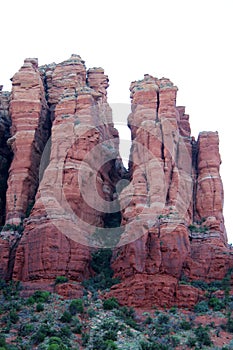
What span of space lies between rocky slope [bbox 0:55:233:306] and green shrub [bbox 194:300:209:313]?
2.14 feet

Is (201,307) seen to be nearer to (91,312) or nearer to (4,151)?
(91,312)

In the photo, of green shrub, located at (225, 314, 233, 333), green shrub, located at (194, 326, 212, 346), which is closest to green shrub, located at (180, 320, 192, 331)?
green shrub, located at (194, 326, 212, 346)

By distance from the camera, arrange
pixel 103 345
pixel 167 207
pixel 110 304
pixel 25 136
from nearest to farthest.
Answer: pixel 103 345 < pixel 110 304 < pixel 167 207 < pixel 25 136

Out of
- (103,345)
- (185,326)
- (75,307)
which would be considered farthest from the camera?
(75,307)

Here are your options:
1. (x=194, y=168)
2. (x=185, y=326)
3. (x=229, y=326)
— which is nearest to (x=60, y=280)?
(x=185, y=326)

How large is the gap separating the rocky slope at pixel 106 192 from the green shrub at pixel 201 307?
651 millimetres

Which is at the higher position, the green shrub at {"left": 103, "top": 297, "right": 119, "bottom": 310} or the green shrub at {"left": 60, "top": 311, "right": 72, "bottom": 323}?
the green shrub at {"left": 103, "top": 297, "right": 119, "bottom": 310}

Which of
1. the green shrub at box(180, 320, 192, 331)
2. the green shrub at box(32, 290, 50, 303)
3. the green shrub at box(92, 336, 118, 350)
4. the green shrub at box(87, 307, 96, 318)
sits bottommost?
the green shrub at box(92, 336, 118, 350)

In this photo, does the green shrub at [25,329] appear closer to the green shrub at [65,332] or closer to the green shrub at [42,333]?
the green shrub at [42,333]

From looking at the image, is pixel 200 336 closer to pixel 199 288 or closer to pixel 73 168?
pixel 199 288

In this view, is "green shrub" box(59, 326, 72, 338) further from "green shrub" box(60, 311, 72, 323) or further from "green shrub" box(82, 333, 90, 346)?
"green shrub" box(60, 311, 72, 323)

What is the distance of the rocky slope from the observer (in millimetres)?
81312

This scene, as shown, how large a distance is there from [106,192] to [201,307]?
17677 millimetres

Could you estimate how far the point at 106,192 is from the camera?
90.8m
